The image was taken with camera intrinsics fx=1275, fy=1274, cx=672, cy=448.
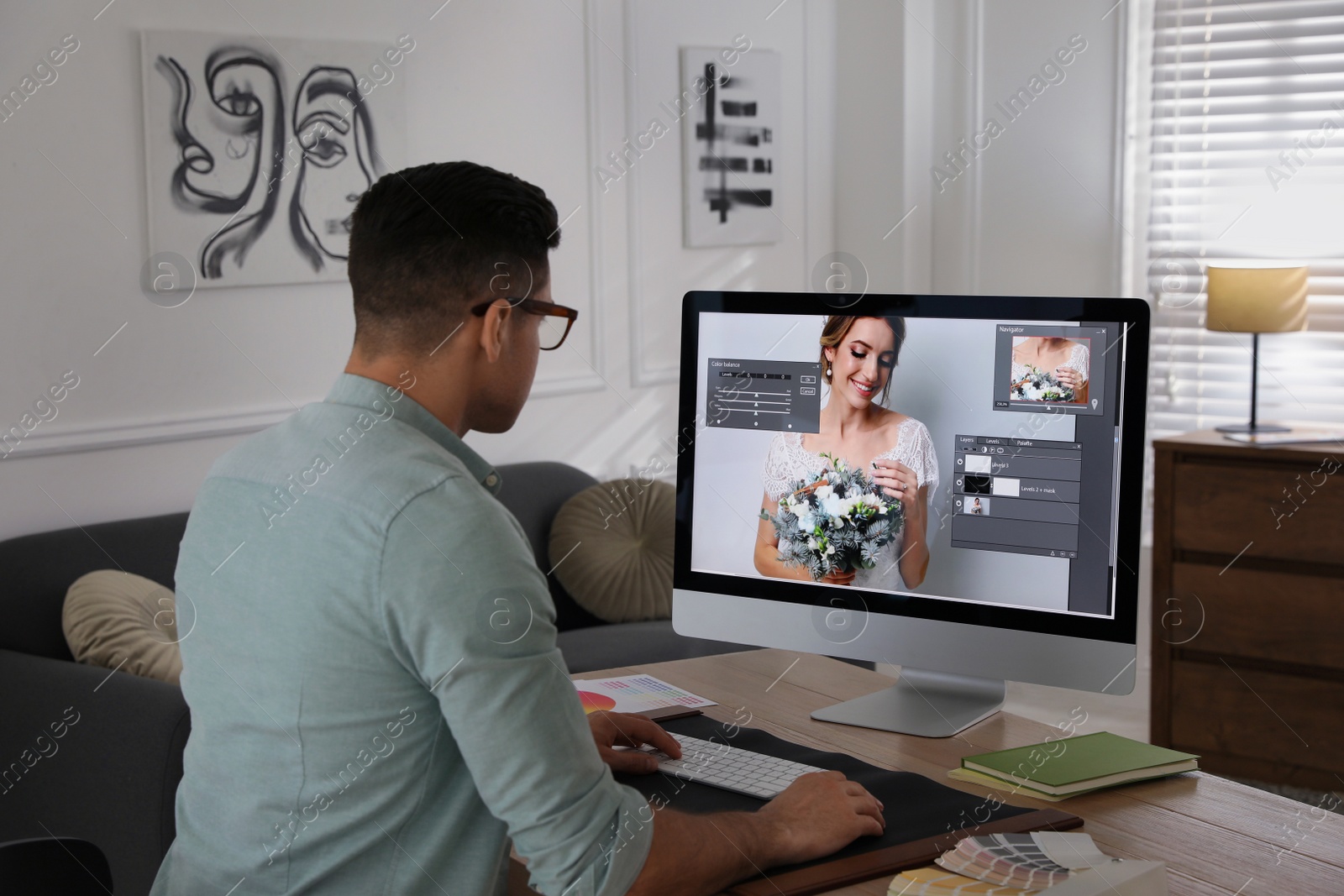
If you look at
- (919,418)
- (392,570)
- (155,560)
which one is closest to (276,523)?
(392,570)

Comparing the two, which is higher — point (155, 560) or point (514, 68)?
point (514, 68)

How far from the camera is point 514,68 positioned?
14.8ft

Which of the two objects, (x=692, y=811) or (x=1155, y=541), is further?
(x=1155, y=541)

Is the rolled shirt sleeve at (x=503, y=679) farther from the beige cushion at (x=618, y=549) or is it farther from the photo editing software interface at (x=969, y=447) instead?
the beige cushion at (x=618, y=549)

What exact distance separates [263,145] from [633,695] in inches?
95.7

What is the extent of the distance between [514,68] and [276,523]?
341 centimetres

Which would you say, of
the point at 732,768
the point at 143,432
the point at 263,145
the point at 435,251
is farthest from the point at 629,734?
the point at 263,145

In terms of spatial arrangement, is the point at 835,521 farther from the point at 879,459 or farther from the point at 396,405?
the point at 396,405

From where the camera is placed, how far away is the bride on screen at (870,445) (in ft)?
6.31

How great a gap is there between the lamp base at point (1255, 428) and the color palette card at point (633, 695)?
9.00ft

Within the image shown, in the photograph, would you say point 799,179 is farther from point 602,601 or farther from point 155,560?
point 155,560

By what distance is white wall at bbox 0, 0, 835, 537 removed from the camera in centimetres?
344

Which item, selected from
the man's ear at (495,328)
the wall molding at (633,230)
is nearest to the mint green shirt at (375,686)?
the man's ear at (495,328)

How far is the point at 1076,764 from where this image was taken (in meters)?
1.77
